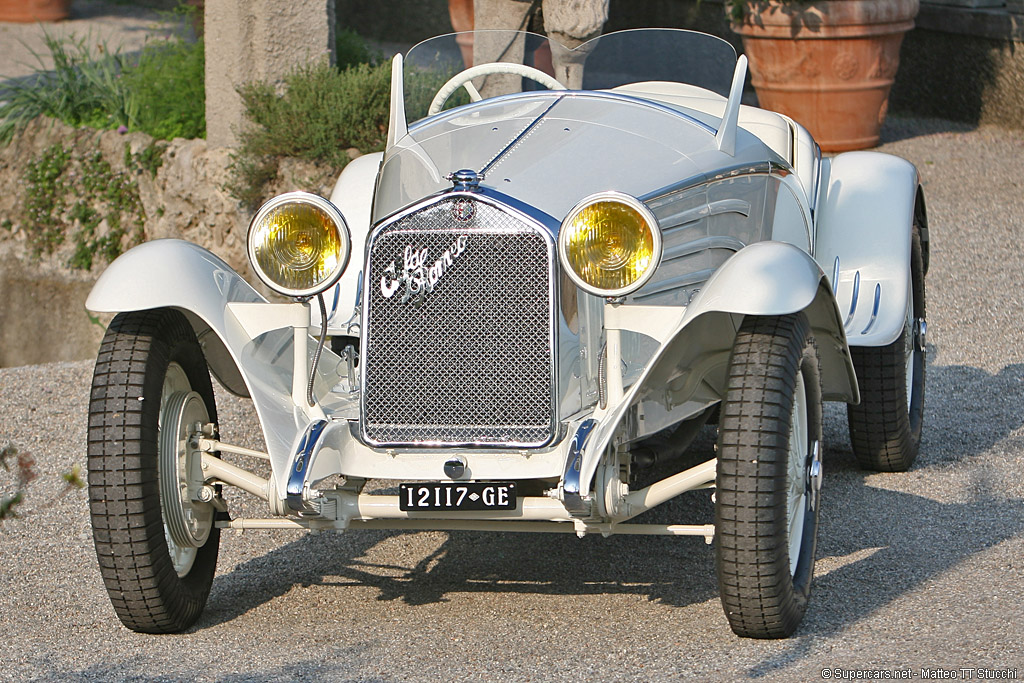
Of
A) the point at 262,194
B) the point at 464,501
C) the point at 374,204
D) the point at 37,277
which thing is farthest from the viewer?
the point at 37,277

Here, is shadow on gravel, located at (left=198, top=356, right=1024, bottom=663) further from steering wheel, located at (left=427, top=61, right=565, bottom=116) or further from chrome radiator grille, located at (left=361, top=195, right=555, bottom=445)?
steering wheel, located at (left=427, top=61, right=565, bottom=116)

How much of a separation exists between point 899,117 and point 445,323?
8.71 meters

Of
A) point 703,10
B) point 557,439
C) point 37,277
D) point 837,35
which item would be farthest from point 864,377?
point 703,10

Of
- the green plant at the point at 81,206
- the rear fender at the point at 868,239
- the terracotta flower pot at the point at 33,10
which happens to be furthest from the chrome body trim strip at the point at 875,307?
the terracotta flower pot at the point at 33,10

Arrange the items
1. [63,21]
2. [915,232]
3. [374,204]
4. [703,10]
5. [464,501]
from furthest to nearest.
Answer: [63,21]
[703,10]
[915,232]
[374,204]
[464,501]

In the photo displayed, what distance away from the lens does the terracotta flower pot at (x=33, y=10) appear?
1467 cm

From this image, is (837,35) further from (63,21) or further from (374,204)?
(63,21)

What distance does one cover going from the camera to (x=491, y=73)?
4.93 metres

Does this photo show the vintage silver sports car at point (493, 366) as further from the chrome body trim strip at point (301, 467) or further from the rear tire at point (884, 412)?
the rear tire at point (884, 412)

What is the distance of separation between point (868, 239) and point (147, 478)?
278 cm

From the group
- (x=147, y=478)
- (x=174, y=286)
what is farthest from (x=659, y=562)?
(x=174, y=286)

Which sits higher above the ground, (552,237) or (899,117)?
(552,237)

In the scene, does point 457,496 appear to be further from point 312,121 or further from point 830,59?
point 830,59

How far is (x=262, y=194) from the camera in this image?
329 inches
